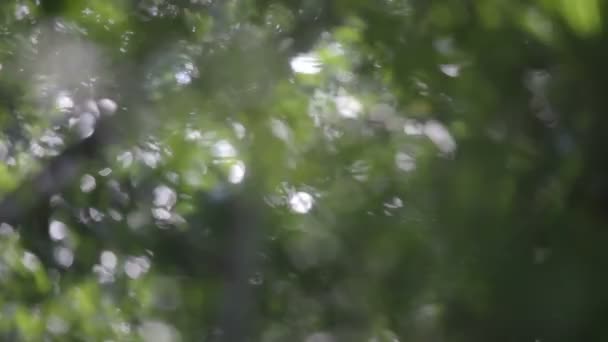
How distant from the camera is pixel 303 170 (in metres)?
1.04

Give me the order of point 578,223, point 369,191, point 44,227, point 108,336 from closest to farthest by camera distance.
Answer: point 578,223 < point 369,191 < point 108,336 < point 44,227

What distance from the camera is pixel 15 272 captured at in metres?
1.44

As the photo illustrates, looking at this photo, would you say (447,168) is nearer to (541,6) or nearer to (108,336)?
(541,6)

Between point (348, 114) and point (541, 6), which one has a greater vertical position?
point (541, 6)

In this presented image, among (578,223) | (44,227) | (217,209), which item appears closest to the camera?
(578,223)

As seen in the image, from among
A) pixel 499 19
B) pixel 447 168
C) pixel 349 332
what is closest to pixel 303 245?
pixel 349 332

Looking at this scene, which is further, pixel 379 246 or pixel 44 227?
pixel 44 227

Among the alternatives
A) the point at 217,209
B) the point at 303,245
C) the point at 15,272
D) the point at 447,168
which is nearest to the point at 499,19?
the point at 447,168

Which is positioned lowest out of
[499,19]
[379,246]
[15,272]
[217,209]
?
[15,272]

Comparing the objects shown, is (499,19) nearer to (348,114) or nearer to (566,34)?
(566,34)

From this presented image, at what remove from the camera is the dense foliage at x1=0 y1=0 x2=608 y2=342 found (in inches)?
31.9

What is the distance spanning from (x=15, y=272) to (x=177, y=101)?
45 cm

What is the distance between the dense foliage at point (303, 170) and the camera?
811mm

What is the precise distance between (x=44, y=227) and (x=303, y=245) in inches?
22.7
